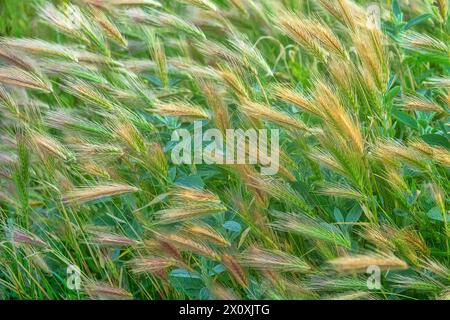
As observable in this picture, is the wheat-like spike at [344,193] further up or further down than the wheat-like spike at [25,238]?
further up

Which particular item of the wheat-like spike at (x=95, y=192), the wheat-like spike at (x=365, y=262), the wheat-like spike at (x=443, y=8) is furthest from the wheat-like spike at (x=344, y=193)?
the wheat-like spike at (x=443, y=8)

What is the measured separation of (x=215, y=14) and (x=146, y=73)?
14.5 inches

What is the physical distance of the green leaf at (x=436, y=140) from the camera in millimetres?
2768

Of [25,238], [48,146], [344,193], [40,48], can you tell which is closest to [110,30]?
[40,48]

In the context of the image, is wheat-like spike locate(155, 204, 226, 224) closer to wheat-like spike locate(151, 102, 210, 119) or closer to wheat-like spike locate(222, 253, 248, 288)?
wheat-like spike locate(222, 253, 248, 288)

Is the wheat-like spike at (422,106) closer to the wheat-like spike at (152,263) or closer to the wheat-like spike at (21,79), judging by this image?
the wheat-like spike at (152,263)

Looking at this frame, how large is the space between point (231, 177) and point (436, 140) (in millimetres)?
603

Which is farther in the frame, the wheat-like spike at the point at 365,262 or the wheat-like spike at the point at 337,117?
the wheat-like spike at the point at 337,117

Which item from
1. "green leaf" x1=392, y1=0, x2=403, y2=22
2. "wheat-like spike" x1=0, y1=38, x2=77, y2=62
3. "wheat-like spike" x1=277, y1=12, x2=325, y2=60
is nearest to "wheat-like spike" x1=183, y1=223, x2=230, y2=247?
"wheat-like spike" x1=277, y1=12, x2=325, y2=60

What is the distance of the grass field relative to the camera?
2.57 meters

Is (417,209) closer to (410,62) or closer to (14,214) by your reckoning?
(410,62)

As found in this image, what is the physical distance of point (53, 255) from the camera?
121 inches

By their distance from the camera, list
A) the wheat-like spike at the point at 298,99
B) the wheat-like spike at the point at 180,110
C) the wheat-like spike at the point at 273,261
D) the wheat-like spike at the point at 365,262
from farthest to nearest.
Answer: the wheat-like spike at the point at 180,110 < the wheat-like spike at the point at 298,99 < the wheat-like spike at the point at 273,261 < the wheat-like spike at the point at 365,262
